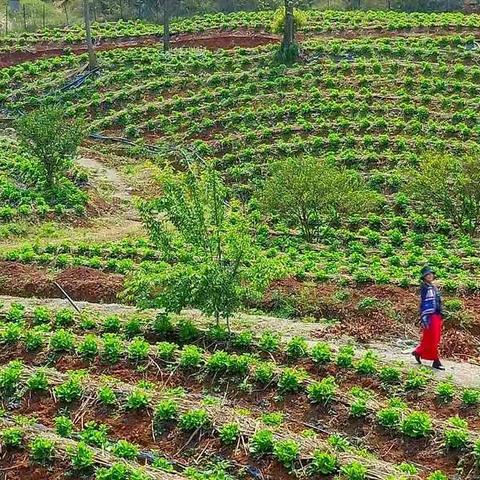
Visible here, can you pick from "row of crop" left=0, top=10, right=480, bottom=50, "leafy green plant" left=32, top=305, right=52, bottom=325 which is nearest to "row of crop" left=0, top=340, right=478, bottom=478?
"leafy green plant" left=32, top=305, right=52, bottom=325

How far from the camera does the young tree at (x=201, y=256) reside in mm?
13578

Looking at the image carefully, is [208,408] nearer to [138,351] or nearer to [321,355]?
[138,351]

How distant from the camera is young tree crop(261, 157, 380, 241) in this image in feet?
77.7

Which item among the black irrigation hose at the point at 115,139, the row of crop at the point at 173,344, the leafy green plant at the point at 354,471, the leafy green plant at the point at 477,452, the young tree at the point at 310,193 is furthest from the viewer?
the black irrigation hose at the point at 115,139

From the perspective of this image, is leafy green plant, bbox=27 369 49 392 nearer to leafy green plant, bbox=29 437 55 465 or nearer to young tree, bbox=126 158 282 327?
leafy green plant, bbox=29 437 55 465

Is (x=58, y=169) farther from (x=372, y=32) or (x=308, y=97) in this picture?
(x=372, y=32)

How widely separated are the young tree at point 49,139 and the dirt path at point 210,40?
16.9 m

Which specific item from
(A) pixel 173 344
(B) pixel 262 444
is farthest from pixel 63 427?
(B) pixel 262 444

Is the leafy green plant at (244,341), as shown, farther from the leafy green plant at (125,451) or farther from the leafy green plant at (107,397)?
the leafy green plant at (125,451)

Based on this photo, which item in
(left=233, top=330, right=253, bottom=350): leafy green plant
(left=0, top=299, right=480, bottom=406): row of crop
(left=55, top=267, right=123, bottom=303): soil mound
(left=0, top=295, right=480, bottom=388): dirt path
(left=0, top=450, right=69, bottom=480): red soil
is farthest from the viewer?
(left=55, top=267, right=123, bottom=303): soil mound

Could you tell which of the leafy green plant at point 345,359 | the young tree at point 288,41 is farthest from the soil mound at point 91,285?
the young tree at point 288,41

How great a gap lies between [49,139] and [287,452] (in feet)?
66.6

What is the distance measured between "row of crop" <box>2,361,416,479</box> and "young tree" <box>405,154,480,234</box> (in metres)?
14.3

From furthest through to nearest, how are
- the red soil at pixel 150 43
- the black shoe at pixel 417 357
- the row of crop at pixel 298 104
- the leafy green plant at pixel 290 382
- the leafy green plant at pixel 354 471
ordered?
1. the red soil at pixel 150 43
2. the row of crop at pixel 298 104
3. the black shoe at pixel 417 357
4. the leafy green plant at pixel 290 382
5. the leafy green plant at pixel 354 471
